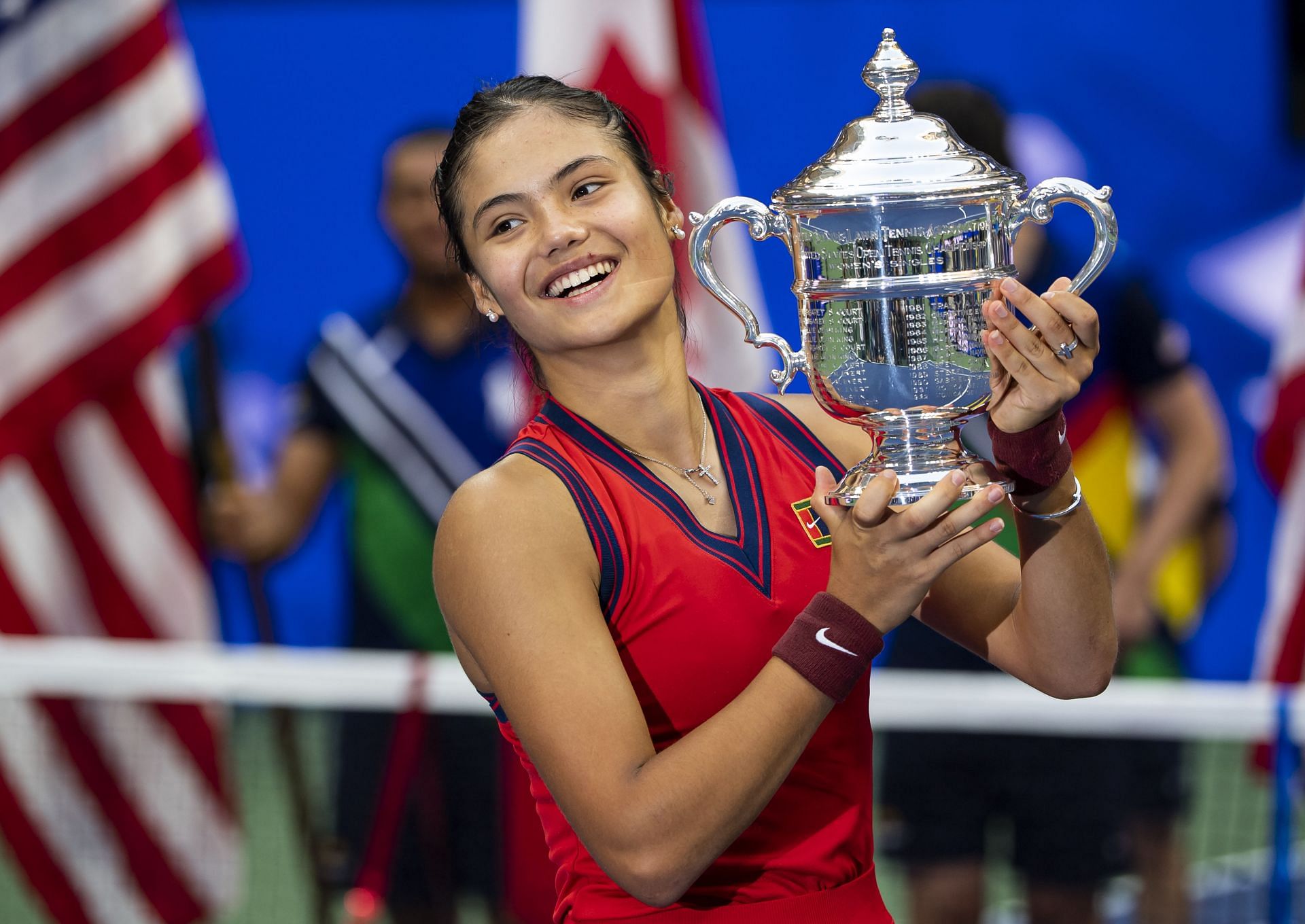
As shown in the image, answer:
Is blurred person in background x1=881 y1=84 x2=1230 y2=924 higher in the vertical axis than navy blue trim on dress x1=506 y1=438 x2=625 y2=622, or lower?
lower

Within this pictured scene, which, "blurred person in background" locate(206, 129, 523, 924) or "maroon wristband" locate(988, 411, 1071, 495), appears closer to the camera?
"maroon wristband" locate(988, 411, 1071, 495)

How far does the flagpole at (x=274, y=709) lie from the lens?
3707mm

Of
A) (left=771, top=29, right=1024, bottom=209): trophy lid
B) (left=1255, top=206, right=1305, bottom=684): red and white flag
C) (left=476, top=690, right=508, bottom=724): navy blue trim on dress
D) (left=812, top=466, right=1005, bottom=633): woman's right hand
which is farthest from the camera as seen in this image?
(left=1255, top=206, right=1305, bottom=684): red and white flag

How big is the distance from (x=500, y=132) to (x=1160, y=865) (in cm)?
260

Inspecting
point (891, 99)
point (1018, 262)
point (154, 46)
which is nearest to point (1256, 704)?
point (1018, 262)

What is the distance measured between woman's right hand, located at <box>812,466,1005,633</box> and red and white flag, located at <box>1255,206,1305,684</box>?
8.26 feet

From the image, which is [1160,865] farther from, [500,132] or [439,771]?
Answer: [500,132]

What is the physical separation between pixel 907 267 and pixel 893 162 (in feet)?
0.33

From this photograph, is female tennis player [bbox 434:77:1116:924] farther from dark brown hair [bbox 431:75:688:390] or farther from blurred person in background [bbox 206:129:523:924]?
blurred person in background [bbox 206:129:523:924]

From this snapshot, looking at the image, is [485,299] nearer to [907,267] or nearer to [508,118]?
[508,118]

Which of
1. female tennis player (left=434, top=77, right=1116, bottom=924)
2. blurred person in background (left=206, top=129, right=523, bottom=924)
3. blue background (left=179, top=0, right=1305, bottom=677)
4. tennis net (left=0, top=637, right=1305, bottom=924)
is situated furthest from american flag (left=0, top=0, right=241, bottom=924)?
female tennis player (left=434, top=77, right=1116, bottom=924)

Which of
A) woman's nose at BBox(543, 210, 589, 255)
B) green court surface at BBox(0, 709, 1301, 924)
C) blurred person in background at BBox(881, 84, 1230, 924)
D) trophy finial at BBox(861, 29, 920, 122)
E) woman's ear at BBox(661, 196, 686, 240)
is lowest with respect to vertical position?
green court surface at BBox(0, 709, 1301, 924)

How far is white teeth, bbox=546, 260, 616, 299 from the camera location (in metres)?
1.57

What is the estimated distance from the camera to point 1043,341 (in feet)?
4.67
